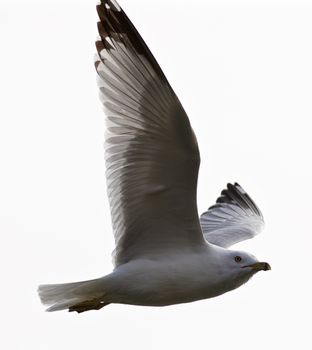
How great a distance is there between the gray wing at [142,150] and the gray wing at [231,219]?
1731 mm

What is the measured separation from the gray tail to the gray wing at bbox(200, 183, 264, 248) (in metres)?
2.07

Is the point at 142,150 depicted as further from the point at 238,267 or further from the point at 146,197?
the point at 238,267

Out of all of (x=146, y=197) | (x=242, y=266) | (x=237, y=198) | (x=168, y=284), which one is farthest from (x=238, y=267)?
(x=237, y=198)

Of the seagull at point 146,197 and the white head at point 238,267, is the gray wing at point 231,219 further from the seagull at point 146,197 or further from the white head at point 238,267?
the seagull at point 146,197

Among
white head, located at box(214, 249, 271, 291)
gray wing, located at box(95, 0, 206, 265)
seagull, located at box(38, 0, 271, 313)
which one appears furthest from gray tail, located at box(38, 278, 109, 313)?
white head, located at box(214, 249, 271, 291)

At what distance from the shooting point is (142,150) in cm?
972

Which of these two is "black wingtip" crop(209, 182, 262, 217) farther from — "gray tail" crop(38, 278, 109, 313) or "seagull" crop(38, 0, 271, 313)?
"gray tail" crop(38, 278, 109, 313)

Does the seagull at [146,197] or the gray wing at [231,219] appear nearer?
the seagull at [146,197]

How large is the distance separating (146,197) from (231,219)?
3169 millimetres

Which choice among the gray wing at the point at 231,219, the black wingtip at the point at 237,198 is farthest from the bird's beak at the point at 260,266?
the black wingtip at the point at 237,198

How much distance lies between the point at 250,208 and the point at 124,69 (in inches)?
170

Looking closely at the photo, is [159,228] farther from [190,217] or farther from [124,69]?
[124,69]

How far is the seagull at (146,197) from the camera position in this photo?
371 inches

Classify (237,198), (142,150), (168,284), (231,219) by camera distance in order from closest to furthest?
(142,150), (168,284), (231,219), (237,198)
